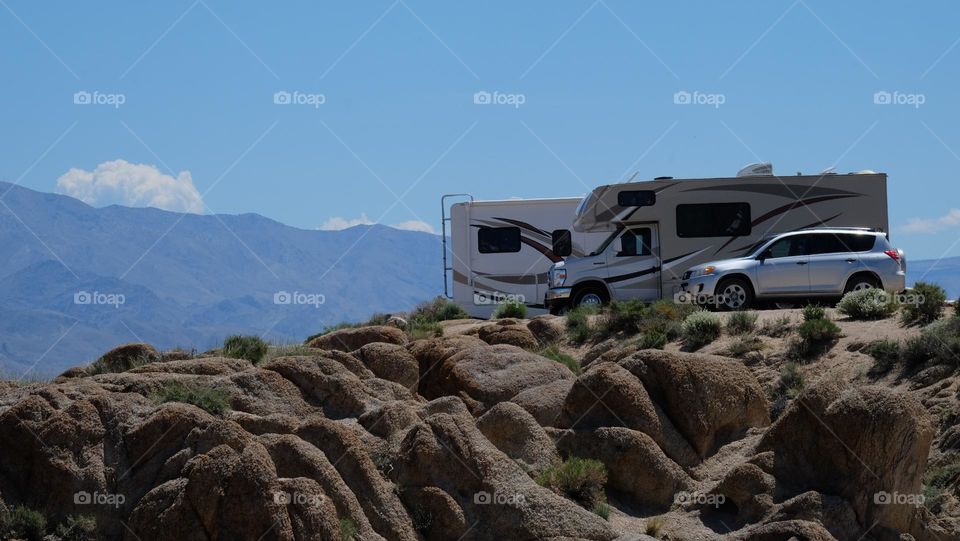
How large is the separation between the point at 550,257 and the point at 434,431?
18.7 meters

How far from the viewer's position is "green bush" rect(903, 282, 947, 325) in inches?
835

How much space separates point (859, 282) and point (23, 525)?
57.4 feet

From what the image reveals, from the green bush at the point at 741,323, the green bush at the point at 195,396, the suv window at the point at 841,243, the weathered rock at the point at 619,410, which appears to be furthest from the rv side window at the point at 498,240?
the green bush at the point at 195,396

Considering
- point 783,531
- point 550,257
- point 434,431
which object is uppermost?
point 550,257

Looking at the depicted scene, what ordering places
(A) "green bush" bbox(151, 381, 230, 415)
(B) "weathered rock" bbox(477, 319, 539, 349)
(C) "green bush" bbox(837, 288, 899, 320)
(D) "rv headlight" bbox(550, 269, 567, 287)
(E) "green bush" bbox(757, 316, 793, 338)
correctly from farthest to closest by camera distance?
(D) "rv headlight" bbox(550, 269, 567, 287) < (B) "weathered rock" bbox(477, 319, 539, 349) < (C) "green bush" bbox(837, 288, 899, 320) < (E) "green bush" bbox(757, 316, 793, 338) < (A) "green bush" bbox(151, 381, 230, 415)

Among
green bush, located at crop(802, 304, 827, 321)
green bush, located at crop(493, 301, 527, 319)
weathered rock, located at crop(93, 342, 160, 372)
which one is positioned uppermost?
green bush, located at crop(493, 301, 527, 319)

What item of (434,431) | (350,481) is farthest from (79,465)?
(434,431)

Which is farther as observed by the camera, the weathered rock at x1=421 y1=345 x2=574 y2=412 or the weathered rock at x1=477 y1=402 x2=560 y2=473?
the weathered rock at x1=421 y1=345 x2=574 y2=412

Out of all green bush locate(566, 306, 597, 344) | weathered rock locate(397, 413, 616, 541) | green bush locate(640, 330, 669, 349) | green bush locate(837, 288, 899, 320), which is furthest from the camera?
green bush locate(566, 306, 597, 344)

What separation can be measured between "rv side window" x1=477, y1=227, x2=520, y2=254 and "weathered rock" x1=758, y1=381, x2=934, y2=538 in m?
18.0

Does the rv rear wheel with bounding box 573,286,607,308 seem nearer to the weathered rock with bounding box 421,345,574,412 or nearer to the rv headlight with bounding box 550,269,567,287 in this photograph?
the rv headlight with bounding box 550,269,567,287

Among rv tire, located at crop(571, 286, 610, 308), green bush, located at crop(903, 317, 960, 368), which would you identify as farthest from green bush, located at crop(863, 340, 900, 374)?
rv tire, located at crop(571, 286, 610, 308)

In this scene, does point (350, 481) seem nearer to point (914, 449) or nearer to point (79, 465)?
point (79, 465)

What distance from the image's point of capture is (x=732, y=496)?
14.4m
